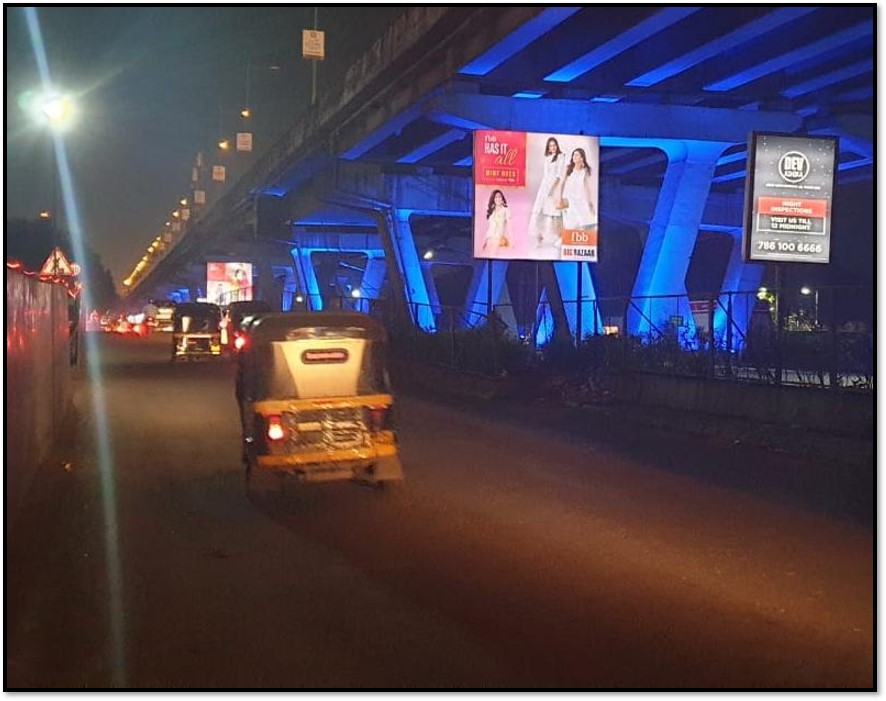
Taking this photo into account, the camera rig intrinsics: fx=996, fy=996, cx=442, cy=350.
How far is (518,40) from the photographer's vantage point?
70.9ft

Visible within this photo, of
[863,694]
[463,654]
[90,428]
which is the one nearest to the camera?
[863,694]

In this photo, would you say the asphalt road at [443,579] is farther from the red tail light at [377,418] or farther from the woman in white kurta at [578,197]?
the woman in white kurta at [578,197]

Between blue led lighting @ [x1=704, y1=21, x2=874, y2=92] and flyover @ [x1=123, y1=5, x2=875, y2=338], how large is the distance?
0.05 metres

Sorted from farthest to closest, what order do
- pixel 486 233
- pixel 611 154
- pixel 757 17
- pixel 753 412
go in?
1. pixel 611 154
2. pixel 486 233
3. pixel 757 17
4. pixel 753 412

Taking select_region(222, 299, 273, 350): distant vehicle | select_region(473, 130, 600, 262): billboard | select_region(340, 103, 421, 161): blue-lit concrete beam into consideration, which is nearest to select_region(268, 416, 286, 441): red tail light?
select_region(473, 130, 600, 262): billboard

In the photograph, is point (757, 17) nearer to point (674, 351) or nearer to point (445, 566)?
point (674, 351)

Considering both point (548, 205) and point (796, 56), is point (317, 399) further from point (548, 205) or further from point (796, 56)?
point (796, 56)

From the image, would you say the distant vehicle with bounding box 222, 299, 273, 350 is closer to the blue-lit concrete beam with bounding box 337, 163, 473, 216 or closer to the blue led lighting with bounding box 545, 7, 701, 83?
the blue-lit concrete beam with bounding box 337, 163, 473, 216

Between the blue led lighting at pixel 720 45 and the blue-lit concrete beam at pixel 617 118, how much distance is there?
996 millimetres

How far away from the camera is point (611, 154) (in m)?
35.0

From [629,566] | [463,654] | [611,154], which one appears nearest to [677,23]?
[611,154]

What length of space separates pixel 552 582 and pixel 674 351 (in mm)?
12177

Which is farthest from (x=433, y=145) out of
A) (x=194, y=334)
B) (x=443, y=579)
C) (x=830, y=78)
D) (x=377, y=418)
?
(x=443, y=579)

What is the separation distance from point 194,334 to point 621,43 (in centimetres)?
1778
